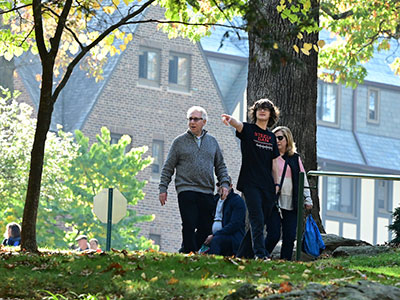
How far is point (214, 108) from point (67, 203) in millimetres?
14126

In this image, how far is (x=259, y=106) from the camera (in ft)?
42.4

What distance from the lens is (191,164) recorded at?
1327cm

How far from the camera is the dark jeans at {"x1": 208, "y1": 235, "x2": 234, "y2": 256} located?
14203 mm

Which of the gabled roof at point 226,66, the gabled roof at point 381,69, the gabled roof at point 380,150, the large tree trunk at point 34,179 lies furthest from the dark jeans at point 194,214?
the gabled roof at point 381,69

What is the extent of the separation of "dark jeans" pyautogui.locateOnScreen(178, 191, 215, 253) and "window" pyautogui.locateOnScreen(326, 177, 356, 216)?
1725 inches

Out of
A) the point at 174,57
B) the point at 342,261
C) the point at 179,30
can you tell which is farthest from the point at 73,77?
the point at 342,261

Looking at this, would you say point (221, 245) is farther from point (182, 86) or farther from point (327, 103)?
point (327, 103)

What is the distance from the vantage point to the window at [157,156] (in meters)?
48.4

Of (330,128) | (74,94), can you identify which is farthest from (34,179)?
(330,128)

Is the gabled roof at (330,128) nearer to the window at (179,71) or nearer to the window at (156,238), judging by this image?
the window at (179,71)

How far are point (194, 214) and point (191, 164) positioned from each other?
530 mm

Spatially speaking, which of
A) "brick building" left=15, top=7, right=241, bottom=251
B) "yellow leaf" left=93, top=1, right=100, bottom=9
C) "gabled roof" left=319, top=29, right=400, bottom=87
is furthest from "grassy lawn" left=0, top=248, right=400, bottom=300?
"gabled roof" left=319, top=29, right=400, bottom=87

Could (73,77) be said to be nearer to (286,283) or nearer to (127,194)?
(127,194)

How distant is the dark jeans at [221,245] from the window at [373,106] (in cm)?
4688
